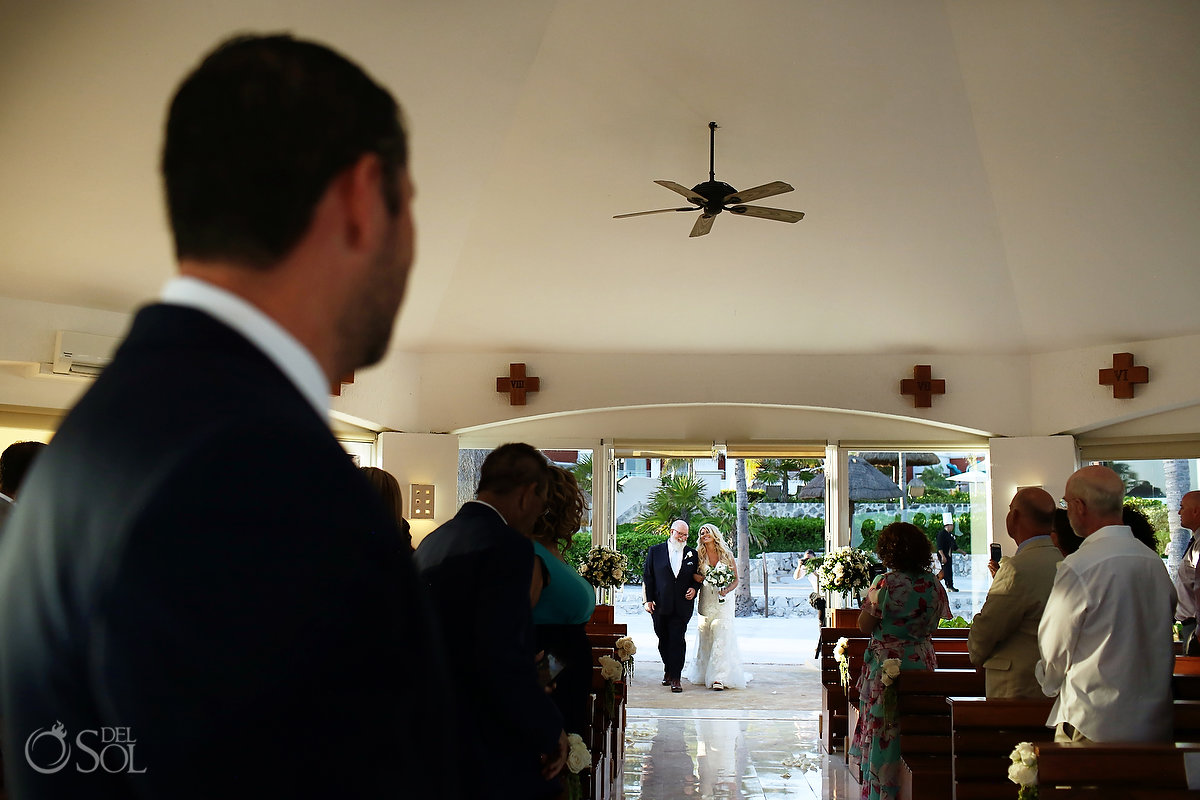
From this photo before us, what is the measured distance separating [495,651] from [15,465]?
1967 millimetres

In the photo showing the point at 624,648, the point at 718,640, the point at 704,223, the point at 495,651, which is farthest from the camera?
the point at 718,640

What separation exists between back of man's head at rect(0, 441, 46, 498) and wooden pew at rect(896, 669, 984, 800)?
4180 mm

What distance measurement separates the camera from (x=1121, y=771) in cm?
347

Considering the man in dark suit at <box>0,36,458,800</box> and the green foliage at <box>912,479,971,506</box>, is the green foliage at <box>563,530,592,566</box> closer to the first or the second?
the green foliage at <box>912,479,971,506</box>

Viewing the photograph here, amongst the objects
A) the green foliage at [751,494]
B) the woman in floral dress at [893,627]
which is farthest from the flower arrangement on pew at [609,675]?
the green foliage at [751,494]

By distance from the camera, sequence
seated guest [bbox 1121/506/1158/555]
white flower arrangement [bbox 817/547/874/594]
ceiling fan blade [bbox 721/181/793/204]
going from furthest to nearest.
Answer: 1. white flower arrangement [bbox 817/547/874/594]
2. ceiling fan blade [bbox 721/181/793/204]
3. seated guest [bbox 1121/506/1158/555]

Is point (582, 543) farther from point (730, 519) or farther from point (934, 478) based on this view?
point (934, 478)

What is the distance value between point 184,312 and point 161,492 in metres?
0.14

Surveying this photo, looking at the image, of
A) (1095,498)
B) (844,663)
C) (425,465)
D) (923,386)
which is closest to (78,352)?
(425,465)

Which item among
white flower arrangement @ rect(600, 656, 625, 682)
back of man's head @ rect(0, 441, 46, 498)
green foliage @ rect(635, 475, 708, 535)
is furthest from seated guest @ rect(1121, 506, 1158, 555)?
green foliage @ rect(635, 475, 708, 535)

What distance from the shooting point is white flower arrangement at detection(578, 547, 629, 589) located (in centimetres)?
902

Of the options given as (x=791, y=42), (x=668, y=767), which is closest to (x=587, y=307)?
(x=791, y=42)

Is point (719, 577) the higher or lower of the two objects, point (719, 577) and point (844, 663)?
the higher

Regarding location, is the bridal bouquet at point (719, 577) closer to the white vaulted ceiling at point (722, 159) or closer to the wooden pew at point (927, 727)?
the white vaulted ceiling at point (722, 159)
